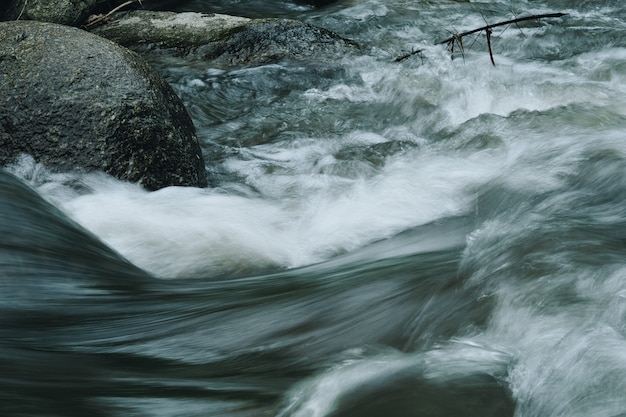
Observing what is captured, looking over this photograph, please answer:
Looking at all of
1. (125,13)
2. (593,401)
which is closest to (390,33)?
(125,13)

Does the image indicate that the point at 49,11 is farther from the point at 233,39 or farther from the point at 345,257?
the point at 345,257

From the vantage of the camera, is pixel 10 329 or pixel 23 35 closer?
pixel 10 329

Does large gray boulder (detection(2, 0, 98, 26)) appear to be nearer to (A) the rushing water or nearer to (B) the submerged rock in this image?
(B) the submerged rock

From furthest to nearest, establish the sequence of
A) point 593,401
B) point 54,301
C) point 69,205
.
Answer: point 69,205
point 54,301
point 593,401

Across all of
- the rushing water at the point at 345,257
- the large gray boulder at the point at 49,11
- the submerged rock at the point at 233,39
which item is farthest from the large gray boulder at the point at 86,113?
the large gray boulder at the point at 49,11

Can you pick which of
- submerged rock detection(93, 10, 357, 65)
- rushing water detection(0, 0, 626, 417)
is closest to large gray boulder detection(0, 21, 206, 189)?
rushing water detection(0, 0, 626, 417)

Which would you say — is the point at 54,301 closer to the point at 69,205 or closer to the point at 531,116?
the point at 69,205

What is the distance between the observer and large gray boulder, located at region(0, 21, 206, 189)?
5.09 meters

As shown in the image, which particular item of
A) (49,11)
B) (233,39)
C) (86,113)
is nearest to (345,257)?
(86,113)

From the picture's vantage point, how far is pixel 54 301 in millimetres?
3346

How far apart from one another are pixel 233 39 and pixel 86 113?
10.4 ft

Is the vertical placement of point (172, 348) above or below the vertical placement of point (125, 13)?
below

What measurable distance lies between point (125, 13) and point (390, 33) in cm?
322

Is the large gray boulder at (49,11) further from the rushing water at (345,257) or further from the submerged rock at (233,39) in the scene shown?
the rushing water at (345,257)
